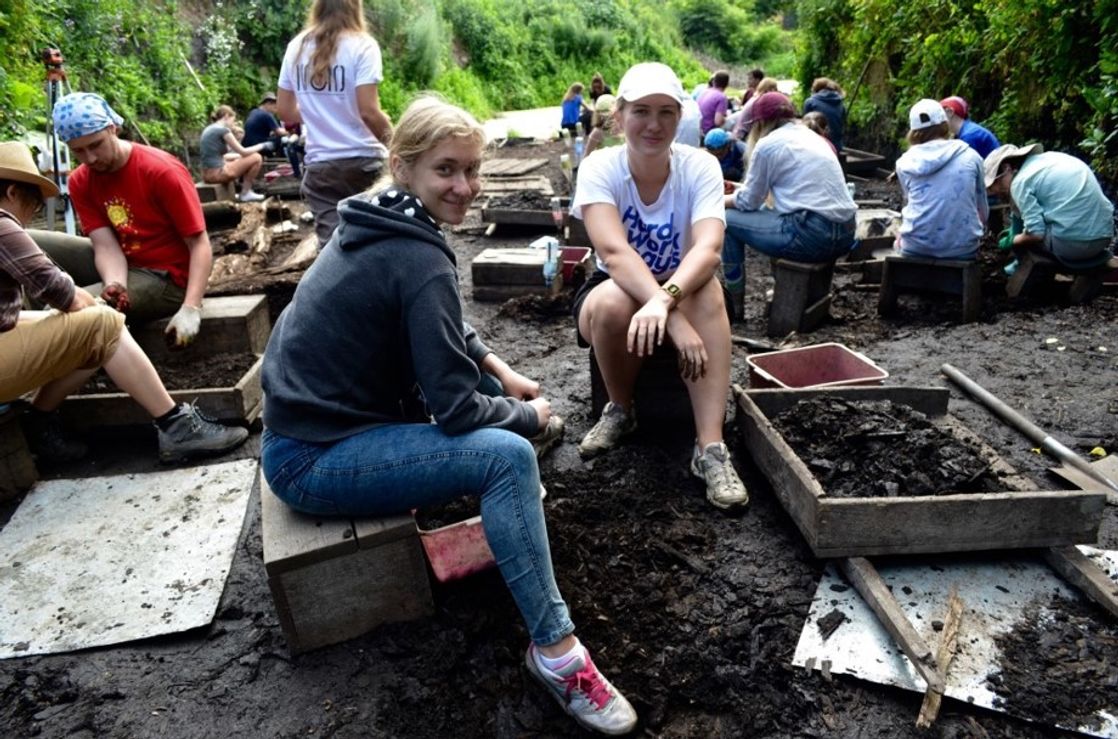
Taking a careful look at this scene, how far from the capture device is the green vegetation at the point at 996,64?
6.05 meters

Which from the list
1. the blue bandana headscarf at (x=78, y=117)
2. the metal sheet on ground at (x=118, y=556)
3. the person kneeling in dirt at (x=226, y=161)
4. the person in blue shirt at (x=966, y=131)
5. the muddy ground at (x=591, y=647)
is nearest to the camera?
the muddy ground at (x=591, y=647)

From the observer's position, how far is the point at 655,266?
11.0 ft

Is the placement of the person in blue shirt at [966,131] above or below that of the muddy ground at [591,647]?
above

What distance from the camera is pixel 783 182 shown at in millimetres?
4938

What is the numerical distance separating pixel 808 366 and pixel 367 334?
8.22ft

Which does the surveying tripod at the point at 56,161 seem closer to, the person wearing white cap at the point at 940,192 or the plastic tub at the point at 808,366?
the plastic tub at the point at 808,366

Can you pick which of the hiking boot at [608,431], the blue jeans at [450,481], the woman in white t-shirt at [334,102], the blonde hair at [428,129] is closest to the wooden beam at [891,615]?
the blue jeans at [450,481]

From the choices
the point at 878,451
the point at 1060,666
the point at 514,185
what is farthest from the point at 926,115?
the point at 514,185

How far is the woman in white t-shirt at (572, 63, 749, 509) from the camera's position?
295 cm

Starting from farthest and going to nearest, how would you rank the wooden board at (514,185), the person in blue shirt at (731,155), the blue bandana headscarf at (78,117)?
1. the person in blue shirt at (731,155)
2. the wooden board at (514,185)
3. the blue bandana headscarf at (78,117)

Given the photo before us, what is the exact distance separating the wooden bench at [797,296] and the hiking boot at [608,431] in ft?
6.87

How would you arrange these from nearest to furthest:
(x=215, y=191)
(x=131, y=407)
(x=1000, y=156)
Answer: (x=131, y=407), (x=1000, y=156), (x=215, y=191)

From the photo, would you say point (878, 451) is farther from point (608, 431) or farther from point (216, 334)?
point (216, 334)

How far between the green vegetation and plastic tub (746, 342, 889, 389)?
13.0ft
